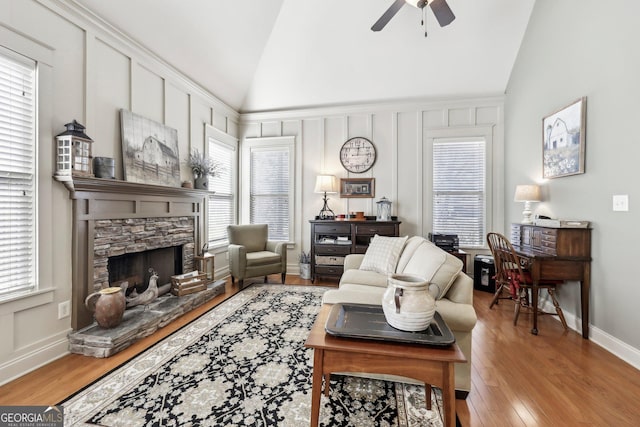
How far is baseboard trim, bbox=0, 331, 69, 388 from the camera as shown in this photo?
6.36 feet

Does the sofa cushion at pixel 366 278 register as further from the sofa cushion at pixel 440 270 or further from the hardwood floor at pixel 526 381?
the hardwood floor at pixel 526 381

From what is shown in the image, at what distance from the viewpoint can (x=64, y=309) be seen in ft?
7.68

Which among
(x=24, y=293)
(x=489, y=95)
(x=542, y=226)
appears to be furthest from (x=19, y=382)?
(x=489, y=95)

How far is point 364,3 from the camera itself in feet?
11.8

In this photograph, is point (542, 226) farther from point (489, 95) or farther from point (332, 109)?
point (332, 109)

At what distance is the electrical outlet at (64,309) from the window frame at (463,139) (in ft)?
15.1

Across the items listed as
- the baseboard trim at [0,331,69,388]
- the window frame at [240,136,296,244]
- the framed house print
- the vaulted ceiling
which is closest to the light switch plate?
the framed house print

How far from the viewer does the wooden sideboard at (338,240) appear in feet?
14.3

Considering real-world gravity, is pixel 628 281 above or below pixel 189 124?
below

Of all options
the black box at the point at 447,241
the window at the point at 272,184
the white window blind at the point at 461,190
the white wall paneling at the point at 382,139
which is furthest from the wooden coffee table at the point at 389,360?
the window at the point at 272,184

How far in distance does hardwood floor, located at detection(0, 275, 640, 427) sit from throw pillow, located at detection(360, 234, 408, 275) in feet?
3.35

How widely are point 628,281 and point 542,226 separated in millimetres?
788

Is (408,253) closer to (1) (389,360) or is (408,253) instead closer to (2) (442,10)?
(1) (389,360)

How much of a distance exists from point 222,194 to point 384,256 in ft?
10.1
